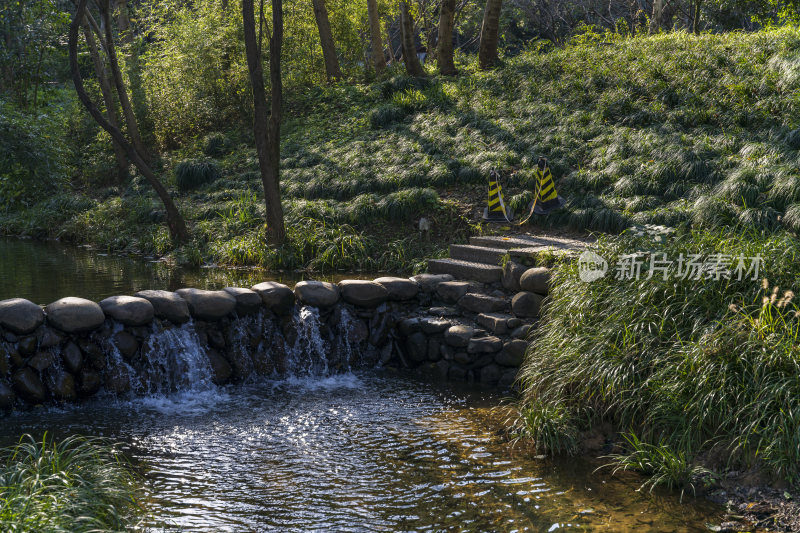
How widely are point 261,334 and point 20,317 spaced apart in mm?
2271

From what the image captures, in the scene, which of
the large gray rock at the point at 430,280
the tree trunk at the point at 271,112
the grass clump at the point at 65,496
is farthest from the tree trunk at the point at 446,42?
the grass clump at the point at 65,496

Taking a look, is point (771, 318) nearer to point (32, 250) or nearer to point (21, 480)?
point (21, 480)

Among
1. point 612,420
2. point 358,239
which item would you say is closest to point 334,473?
point 612,420

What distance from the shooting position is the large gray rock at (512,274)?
7.72 metres

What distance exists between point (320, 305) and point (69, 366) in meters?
2.55

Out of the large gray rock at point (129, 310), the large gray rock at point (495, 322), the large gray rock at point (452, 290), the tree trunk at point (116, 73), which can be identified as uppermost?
the tree trunk at point (116, 73)

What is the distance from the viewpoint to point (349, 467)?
5.02 meters

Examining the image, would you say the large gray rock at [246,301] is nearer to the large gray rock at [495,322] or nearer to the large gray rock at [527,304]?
the large gray rock at [495,322]

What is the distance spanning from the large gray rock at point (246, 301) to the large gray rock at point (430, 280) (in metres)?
1.86

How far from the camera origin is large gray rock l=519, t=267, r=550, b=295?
7297 millimetres

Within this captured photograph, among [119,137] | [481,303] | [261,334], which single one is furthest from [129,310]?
[119,137]

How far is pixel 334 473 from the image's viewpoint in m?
4.91

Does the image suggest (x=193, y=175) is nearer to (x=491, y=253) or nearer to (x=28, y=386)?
(x=491, y=253)

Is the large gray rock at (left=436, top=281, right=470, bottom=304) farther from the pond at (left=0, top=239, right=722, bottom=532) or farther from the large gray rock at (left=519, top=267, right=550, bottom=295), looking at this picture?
the pond at (left=0, top=239, right=722, bottom=532)
